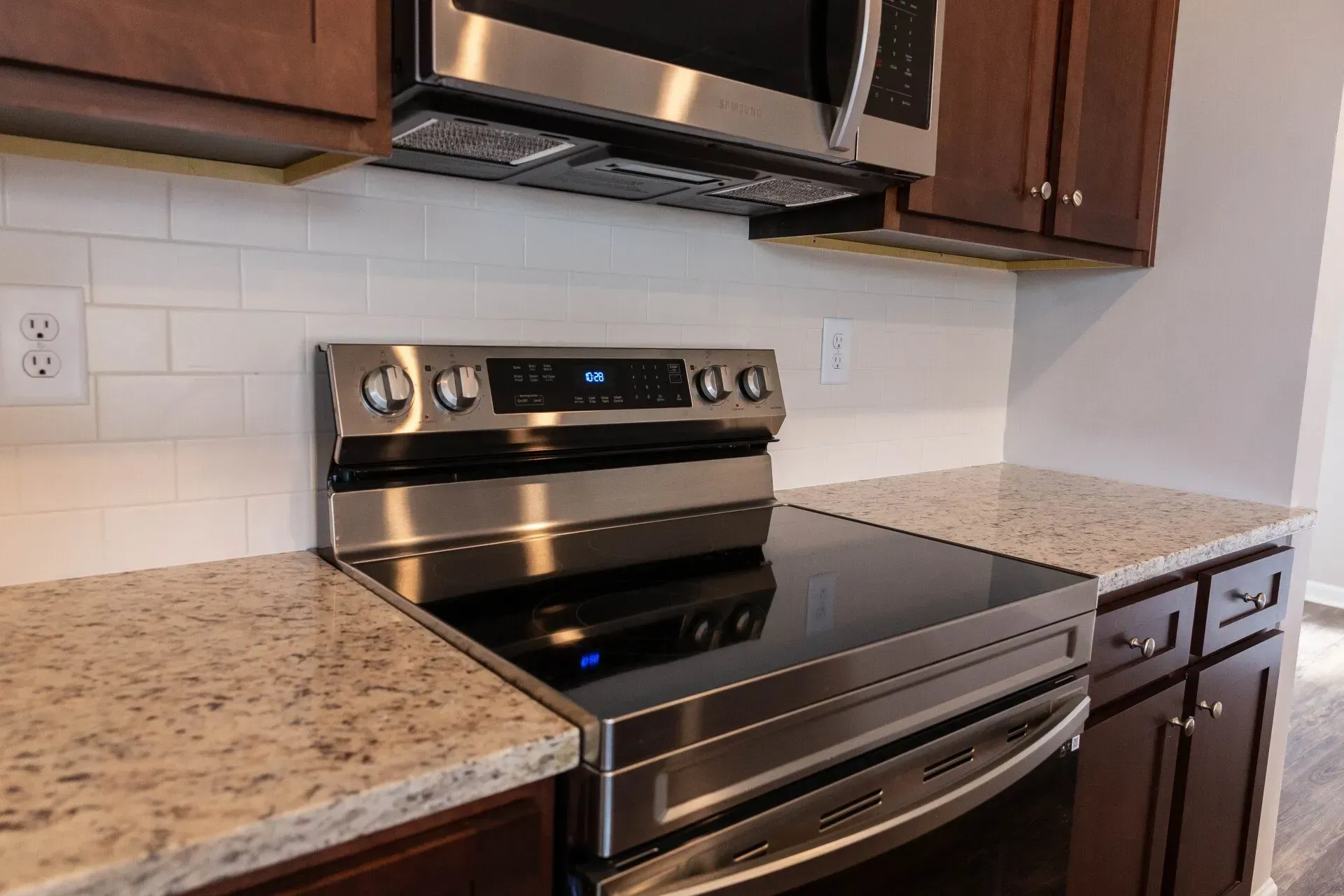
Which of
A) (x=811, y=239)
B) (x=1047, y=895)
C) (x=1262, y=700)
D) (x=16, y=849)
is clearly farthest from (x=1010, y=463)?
(x=16, y=849)

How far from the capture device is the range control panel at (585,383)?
1245mm

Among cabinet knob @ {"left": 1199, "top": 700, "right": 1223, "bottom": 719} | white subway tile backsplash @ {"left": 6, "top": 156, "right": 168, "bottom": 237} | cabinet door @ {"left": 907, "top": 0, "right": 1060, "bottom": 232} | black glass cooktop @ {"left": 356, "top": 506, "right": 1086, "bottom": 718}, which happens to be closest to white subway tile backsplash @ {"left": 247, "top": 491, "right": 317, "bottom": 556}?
black glass cooktop @ {"left": 356, "top": 506, "right": 1086, "bottom": 718}

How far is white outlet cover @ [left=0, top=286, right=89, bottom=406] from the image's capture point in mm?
970

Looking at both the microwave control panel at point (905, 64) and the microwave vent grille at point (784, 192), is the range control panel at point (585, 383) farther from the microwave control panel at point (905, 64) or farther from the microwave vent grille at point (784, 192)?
the microwave control panel at point (905, 64)

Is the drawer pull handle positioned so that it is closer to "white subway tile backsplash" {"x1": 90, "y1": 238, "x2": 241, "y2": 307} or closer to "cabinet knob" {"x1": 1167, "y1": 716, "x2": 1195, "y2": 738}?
"cabinet knob" {"x1": 1167, "y1": 716, "x2": 1195, "y2": 738}

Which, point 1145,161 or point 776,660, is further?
point 1145,161

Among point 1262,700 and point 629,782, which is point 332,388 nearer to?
point 629,782

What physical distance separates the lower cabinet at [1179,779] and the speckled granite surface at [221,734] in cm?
94

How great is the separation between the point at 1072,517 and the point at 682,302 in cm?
78

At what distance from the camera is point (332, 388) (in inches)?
43.3

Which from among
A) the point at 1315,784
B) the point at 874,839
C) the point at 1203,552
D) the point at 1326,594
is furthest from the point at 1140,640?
the point at 1326,594

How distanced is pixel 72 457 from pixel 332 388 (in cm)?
28

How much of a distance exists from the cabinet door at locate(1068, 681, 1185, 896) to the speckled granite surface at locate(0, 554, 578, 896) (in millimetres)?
973

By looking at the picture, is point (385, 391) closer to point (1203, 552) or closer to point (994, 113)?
point (994, 113)
